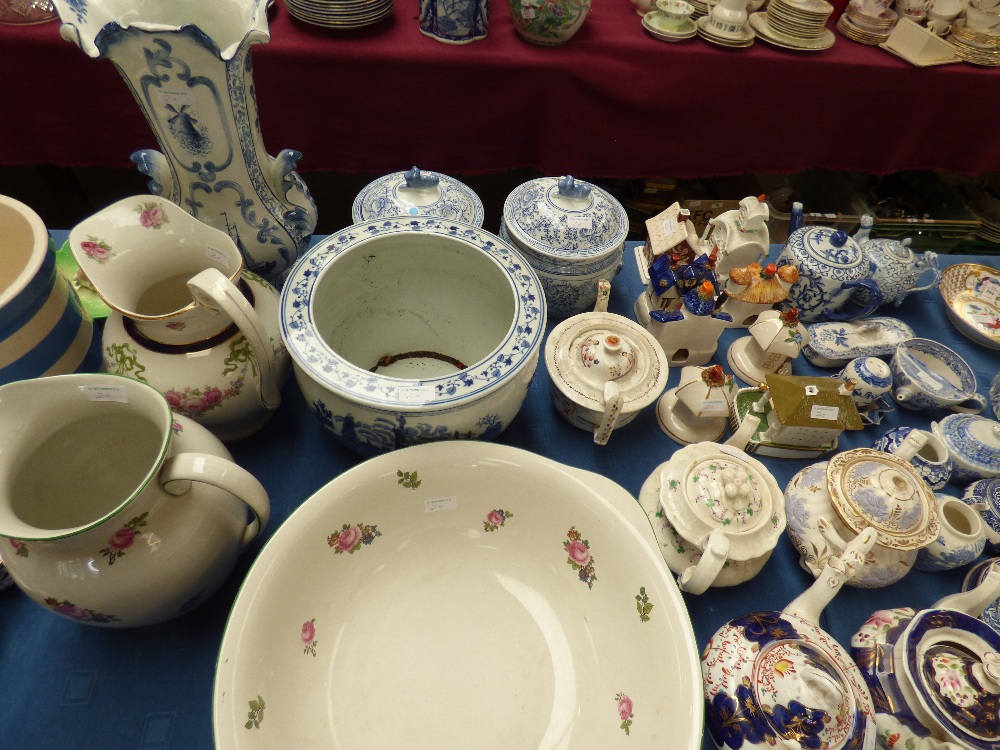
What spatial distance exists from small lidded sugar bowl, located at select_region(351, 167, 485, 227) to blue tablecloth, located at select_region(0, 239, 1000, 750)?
1.20 feet

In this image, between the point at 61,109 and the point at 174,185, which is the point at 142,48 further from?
the point at 61,109

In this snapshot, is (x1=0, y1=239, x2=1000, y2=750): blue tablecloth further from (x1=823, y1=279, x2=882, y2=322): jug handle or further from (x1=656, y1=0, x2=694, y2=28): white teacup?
(x1=656, y1=0, x2=694, y2=28): white teacup

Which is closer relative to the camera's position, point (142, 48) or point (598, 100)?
point (142, 48)

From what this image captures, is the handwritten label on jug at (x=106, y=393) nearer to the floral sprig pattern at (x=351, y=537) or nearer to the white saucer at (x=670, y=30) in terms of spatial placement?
the floral sprig pattern at (x=351, y=537)

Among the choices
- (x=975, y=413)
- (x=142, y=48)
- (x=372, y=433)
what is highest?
(x=142, y=48)

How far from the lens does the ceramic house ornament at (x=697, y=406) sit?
1.01 m

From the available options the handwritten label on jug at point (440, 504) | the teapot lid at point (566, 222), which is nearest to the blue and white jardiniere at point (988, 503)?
the teapot lid at point (566, 222)

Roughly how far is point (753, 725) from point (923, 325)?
1.13 m

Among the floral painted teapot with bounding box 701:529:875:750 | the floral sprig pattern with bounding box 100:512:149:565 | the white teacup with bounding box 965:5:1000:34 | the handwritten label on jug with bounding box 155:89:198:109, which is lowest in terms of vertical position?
the floral painted teapot with bounding box 701:529:875:750

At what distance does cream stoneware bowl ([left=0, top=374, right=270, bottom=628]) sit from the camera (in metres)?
0.62

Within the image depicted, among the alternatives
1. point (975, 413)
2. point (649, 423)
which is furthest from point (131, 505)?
point (975, 413)

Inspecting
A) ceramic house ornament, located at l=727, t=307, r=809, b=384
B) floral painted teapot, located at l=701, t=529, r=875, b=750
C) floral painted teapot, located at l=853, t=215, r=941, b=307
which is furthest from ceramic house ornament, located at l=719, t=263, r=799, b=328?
floral painted teapot, located at l=701, t=529, r=875, b=750

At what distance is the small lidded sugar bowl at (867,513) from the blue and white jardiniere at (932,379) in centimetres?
28

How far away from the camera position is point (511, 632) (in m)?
0.82
